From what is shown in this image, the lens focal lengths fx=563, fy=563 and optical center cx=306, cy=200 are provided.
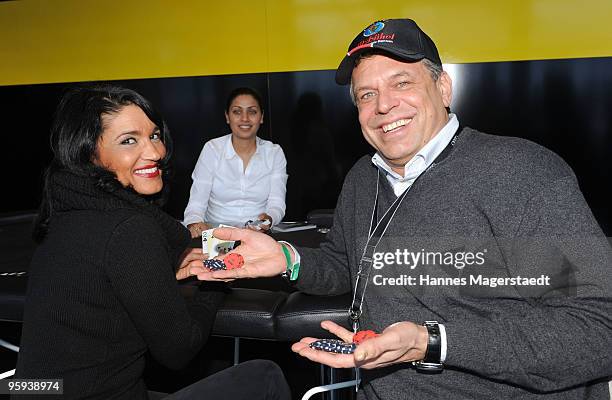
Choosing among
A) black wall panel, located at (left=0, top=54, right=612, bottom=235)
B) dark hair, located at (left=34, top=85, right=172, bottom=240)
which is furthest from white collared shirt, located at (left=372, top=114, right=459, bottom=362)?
black wall panel, located at (left=0, top=54, right=612, bottom=235)

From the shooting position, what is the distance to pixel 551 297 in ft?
4.05

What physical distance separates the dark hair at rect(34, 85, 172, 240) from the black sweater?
5 centimetres

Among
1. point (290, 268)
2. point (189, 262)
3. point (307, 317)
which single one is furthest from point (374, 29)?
point (189, 262)

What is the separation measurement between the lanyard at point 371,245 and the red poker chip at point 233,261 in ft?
1.18

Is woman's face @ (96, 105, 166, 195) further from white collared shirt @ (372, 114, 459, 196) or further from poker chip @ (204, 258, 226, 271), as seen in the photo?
white collared shirt @ (372, 114, 459, 196)

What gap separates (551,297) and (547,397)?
23cm

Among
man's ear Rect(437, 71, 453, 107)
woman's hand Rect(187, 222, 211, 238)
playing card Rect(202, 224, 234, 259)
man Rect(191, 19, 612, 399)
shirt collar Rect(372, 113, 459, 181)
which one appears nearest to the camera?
man Rect(191, 19, 612, 399)

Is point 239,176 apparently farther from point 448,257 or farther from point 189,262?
point 448,257

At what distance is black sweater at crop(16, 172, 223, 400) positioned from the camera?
140cm

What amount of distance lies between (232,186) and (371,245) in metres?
2.54

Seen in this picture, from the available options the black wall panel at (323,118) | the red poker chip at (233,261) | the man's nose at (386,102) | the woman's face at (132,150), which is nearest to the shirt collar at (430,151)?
the man's nose at (386,102)

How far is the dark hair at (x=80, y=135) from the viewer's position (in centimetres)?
158

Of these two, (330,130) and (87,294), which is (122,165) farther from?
(330,130)

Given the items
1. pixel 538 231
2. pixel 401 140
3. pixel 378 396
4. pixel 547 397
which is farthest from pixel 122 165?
pixel 547 397
